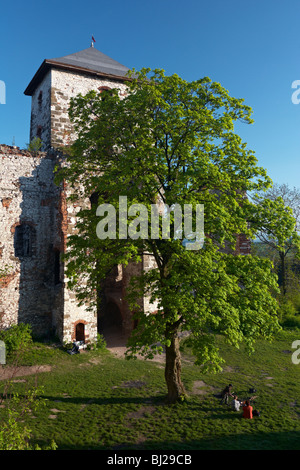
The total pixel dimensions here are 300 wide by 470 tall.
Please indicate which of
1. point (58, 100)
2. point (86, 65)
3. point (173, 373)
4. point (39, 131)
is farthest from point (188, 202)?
point (86, 65)

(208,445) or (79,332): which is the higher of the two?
(79,332)

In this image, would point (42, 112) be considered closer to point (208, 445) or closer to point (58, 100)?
point (58, 100)

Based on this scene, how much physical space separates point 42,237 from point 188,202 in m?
10.9

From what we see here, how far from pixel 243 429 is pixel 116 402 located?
3998 mm

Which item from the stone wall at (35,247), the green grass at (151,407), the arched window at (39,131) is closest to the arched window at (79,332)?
the stone wall at (35,247)

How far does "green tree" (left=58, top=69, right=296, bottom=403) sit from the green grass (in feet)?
4.14

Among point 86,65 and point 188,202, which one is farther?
point 86,65

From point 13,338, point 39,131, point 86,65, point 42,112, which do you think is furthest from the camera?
point 86,65

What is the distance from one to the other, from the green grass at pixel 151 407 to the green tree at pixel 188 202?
126cm

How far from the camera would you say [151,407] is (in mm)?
10141

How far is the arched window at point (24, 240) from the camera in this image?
17031 mm

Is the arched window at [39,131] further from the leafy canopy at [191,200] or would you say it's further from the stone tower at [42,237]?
the leafy canopy at [191,200]
